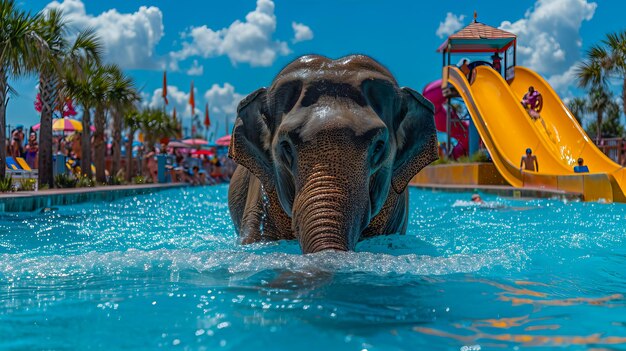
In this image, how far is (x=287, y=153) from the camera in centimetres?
416

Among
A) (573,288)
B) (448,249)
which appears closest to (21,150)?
(448,249)

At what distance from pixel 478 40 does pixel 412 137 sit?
2543cm

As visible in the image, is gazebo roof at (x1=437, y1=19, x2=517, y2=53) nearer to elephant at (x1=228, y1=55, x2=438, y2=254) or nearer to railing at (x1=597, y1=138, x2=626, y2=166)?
railing at (x1=597, y1=138, x2=626, y2=166)

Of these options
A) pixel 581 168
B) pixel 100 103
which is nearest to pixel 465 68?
pixel 581 168

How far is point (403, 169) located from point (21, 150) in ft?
88.8

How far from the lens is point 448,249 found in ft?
21.3

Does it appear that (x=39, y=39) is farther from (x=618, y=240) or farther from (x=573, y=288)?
(x=573, y=288)

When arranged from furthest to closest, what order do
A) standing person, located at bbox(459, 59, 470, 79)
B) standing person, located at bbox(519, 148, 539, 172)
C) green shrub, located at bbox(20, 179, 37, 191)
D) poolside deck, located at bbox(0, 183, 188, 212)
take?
standing person, located at bbox(459, 59, 470, 79), standing person, located at bbox(519, 148, 539, 172), green shrub, located at bbox(20, 179, 37, 191), poolside deck, located at bbox(0, 183, 188, 212)

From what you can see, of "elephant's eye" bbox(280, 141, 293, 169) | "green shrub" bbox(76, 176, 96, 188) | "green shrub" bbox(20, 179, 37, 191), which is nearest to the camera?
"elephant's eye" bbox(280, 141, 293, 169)

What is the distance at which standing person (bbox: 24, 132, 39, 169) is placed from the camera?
28320 mm

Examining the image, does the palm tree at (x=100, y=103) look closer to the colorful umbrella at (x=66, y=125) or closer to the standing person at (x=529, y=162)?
the colorful umbrella at (x=66, y=125)

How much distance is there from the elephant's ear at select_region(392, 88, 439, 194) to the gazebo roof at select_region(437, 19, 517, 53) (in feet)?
81.0

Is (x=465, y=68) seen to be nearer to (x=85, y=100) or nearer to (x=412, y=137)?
(x=85, y=100)

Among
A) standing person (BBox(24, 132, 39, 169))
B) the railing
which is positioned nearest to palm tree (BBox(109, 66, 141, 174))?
standing person (BBox(24, 132, 39, 169))
